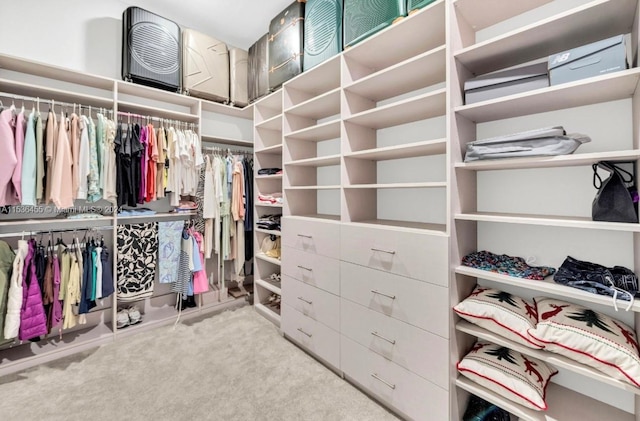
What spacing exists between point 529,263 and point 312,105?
6.14 ft

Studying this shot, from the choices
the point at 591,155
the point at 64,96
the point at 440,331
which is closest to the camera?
the point at 591,155

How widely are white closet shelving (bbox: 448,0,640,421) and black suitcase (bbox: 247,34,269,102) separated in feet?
6.46

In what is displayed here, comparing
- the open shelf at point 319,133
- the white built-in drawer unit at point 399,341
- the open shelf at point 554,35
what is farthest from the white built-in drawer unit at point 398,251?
the open shelf at point 554,35

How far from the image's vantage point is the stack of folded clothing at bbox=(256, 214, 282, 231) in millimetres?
2770

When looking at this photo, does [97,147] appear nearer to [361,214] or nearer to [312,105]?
[312,105]

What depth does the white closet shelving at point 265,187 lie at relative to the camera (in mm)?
2863

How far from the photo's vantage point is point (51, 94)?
2.18 metres

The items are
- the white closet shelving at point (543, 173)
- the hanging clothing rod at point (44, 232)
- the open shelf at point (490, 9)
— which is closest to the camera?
the white closet shelving at point (543, 173)

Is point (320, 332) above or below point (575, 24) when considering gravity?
below

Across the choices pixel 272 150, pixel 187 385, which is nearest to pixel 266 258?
pixel 272 150

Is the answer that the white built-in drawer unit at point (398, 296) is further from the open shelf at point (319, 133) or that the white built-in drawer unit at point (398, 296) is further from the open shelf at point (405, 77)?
the open shelf at point (405, 77)

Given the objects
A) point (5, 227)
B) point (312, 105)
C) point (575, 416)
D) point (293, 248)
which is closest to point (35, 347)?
point (5, 227)

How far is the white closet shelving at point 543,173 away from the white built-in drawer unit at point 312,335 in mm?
811

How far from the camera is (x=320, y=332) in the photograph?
6.77 feet
